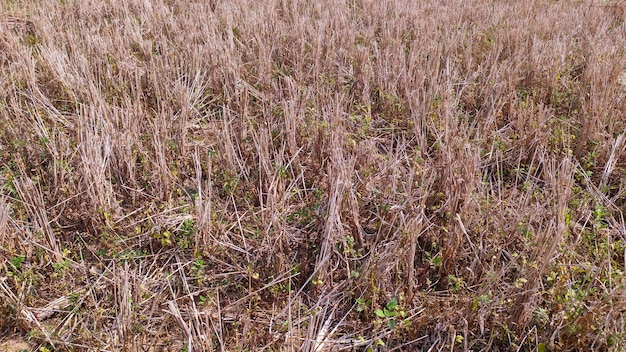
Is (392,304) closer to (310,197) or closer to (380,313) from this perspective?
(380,313)

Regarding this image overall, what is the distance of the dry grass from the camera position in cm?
180

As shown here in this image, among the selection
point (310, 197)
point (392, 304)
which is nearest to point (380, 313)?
point (392, 304)

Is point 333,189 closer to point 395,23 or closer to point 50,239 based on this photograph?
point 50,239

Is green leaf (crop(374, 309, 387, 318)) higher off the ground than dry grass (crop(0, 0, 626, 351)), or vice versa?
dry grass (crop(0, 0, 626, 351))

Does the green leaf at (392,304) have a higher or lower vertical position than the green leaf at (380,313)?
higher

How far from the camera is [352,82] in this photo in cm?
358

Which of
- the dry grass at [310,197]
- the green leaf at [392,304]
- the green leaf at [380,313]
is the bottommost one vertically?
the green leaf at [380,313]

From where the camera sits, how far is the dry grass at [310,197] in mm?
1804

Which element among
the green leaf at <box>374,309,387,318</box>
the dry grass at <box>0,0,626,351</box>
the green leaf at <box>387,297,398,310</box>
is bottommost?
the green leaf at <box>374,309,387,318</box>

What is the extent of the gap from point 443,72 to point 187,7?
3.22 meters

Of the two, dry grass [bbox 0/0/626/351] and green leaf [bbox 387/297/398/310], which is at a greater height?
dry grass [bbox 0/0/626/351]

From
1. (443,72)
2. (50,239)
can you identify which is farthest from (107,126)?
(443,72)

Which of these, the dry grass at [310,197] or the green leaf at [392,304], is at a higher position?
the dry grass at [310,197]

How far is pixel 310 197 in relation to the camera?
250 centimetres
